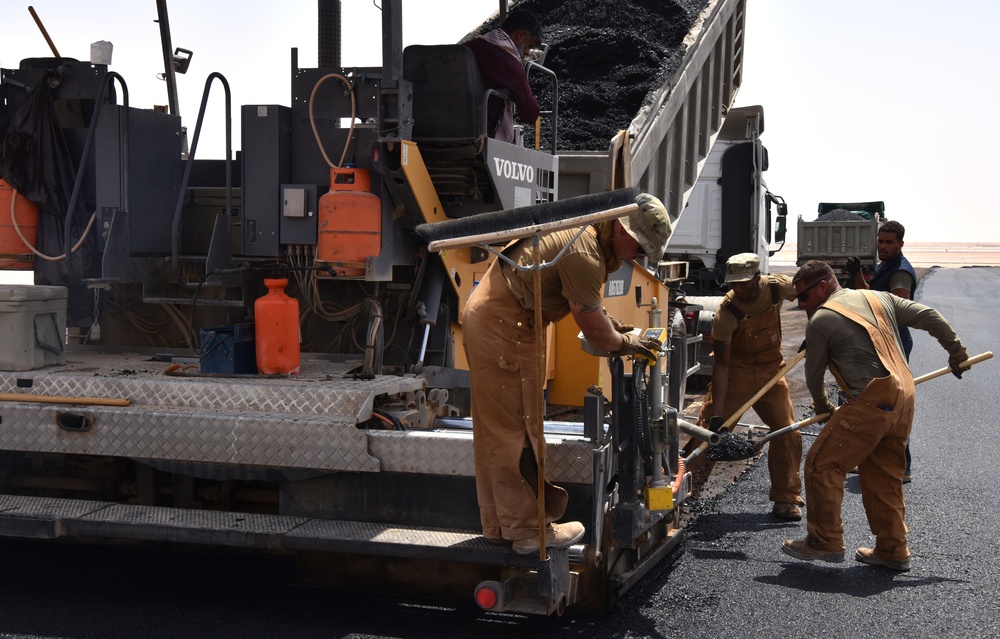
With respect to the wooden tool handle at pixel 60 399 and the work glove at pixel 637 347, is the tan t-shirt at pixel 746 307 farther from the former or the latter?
the wooden tool handle at pixel 60 399

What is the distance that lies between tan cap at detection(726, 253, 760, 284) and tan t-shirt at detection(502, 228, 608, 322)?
1.89 m

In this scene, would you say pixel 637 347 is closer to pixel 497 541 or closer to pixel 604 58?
pixel 497 541

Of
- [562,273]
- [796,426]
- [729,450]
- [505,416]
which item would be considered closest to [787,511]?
[796,426]

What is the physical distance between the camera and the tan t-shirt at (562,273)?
11.3 ft

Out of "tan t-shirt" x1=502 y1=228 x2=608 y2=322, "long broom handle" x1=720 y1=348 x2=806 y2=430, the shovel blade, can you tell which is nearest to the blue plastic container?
"tan t-shirt" x1=502 y1=228 x2=608 y2=322

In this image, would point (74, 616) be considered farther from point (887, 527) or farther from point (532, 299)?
point (887, 527)

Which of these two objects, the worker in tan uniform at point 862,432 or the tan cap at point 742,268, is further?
the tan cap at point 742,268

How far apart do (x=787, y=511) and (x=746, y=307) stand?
106 centimetres

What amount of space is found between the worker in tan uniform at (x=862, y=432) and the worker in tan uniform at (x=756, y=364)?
2.16ft

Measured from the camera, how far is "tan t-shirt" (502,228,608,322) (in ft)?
11.3

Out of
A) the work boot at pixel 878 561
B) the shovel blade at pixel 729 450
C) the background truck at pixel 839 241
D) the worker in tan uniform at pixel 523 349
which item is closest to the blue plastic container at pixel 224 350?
the worker in tan uniform at pixel 523 349

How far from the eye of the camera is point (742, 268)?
17.6ft

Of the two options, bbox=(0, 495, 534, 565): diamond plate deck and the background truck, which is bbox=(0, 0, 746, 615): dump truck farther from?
the background truck

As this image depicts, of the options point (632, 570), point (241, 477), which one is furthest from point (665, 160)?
point (241, 477)
